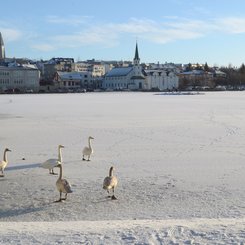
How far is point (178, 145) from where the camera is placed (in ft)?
46.3

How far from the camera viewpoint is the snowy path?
578 centimetres

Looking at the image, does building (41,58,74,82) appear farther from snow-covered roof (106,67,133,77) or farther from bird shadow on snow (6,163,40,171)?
bird shadow on snow (6,163,40,171)

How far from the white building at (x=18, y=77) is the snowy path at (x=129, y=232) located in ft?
421

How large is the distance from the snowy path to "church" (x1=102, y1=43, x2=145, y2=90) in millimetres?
130635

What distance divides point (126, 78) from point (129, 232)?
13859 cm

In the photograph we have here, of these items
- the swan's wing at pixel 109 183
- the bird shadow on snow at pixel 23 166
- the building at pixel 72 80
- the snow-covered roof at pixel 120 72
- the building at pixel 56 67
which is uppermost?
the building at pixel 56 67

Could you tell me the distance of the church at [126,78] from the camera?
139000 mm

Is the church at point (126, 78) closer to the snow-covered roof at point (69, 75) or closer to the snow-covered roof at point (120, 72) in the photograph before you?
the snow-covered roof at point (120, 72)

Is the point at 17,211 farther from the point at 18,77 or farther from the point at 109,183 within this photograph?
the point at 18,77

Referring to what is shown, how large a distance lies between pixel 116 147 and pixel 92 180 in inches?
172

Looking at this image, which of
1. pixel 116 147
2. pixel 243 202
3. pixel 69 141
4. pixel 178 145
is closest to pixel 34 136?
pixel 69 141

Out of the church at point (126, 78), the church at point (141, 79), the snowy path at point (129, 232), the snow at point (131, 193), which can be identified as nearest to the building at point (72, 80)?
the church at point (126, 78)

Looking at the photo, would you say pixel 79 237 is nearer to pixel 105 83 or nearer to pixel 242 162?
pixel 242 162

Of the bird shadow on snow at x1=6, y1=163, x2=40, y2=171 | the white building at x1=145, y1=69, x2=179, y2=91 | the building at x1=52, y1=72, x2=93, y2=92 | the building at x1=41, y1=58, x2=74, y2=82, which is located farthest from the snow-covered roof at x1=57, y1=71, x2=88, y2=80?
the bird shadow on snow at x1=6, y1=163, x2=40, y2=171
